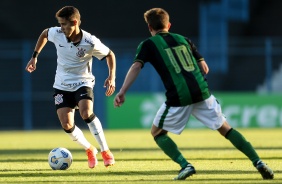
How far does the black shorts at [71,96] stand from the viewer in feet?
34.9

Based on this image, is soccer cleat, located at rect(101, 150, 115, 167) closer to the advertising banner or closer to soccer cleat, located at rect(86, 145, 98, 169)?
soccer cleat, located at rect(86, 145, 98, 169)

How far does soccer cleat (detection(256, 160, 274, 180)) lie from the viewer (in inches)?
334

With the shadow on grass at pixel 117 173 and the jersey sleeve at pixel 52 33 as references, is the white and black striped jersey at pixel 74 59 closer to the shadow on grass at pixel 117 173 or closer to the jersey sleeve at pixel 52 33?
the jersey sleeve at pixel 52 33

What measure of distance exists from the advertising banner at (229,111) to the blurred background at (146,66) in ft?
0.09

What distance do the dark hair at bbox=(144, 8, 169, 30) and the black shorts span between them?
2145mm

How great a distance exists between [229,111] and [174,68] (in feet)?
52.8

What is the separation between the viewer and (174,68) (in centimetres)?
868

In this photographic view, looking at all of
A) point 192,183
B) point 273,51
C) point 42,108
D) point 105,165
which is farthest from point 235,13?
point 192,183

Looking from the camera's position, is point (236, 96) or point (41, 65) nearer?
point (236, 96)

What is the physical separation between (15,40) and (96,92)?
371 centimetres

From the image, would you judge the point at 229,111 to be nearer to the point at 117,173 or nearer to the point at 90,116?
the point at 90,116

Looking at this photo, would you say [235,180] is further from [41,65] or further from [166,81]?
[41,65]

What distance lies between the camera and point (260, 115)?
24.7 m

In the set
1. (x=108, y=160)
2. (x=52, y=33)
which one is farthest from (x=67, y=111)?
(x=52, y=33)
